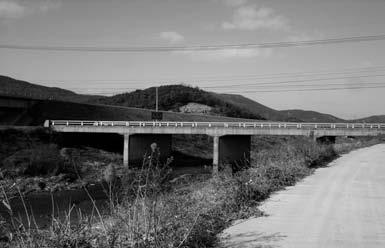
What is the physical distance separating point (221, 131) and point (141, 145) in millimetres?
11445

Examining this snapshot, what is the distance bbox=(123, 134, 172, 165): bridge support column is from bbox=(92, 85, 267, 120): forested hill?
64091 mm

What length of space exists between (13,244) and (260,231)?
4111 millimetres

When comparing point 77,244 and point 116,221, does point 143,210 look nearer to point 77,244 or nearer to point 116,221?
point 116,221

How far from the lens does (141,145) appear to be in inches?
2131

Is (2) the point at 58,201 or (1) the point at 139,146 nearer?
(2) the point at 58,201

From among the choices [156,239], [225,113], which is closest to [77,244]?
[156,239]

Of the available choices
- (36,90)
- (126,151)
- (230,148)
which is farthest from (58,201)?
(36,90)

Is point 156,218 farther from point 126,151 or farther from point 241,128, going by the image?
point 126,151

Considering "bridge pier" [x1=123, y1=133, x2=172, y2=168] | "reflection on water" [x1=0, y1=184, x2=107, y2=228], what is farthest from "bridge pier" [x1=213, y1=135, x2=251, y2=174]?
"reflection on water" [x1=0, y1=184, x2=107, y2=228]

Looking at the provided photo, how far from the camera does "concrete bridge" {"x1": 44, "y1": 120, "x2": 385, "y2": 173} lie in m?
44.7

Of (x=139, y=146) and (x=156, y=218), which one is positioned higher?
(x=156, y=218)

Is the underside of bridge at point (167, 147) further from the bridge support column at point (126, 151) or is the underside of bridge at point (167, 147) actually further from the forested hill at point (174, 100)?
the forested hill at point (174, 100)

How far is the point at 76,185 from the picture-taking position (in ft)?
111

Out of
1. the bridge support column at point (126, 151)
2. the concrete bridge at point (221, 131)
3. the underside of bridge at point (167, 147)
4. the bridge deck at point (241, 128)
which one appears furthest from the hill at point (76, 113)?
the bridge support column at point (126, 151)
